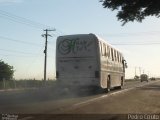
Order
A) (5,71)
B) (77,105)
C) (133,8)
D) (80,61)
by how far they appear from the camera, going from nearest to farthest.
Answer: (133,8), (77,105), (80,61), (5,71)

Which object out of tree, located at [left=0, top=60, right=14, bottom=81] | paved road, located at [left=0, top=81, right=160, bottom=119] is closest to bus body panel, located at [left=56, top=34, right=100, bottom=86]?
paved road, located at [left=0, top=81, right=160, bottom=119]

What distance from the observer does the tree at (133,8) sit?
18.6 meters

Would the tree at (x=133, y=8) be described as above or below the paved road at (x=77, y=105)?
above

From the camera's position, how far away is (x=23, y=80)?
73.8 m

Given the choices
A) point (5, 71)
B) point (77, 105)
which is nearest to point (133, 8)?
point (77, 105)

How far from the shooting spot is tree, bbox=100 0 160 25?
18.6 meters

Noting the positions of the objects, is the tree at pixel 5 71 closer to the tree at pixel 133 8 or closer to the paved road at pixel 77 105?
the paved road at pixel 77 105

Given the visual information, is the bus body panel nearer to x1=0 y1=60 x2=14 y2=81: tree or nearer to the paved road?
the paved road

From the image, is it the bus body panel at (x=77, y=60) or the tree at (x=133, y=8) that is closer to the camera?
the tree at (x=133, y=8)

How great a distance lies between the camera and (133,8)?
19219 millimetres

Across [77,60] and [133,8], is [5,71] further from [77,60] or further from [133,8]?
[133,8]

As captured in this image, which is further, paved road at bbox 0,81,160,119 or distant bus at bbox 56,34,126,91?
distant bus at bbox 56,34,126,91

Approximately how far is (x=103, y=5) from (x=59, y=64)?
11941 millimetres

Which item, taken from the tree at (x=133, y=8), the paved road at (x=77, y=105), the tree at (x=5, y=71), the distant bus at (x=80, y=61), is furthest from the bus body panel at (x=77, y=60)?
the tree at (x=5, y=71)
